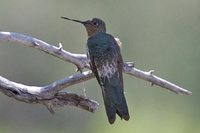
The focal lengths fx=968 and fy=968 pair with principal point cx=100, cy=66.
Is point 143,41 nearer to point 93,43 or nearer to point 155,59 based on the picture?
point 155,59

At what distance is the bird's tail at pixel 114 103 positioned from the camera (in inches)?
246

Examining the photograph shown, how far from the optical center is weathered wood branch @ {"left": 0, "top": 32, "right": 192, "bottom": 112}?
21.0ft

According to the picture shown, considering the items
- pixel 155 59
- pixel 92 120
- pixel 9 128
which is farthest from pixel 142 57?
pixel 9 128

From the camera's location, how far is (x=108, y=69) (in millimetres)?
6703

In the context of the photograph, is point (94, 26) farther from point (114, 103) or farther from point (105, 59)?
point (114, 103)

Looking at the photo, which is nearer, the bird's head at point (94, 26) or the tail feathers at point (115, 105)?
the tail feathers at point (115, 105)

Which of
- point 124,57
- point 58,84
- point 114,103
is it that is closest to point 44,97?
point 58,84

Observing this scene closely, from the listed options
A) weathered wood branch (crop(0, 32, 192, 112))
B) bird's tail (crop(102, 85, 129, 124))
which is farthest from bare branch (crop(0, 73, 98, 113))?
bird's tail (crop(102, 85, 129, 124))

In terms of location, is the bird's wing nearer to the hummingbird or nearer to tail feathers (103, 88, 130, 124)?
the hummingbird

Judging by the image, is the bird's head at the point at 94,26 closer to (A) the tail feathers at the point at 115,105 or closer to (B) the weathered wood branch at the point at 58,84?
(B) the weathered wood branch at the point at 58,84

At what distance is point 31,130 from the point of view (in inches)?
615

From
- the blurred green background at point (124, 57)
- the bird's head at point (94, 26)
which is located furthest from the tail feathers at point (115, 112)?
the blurred green background at point (124, 57)

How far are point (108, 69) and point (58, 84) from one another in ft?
1.46

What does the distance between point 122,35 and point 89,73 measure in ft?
36.0
